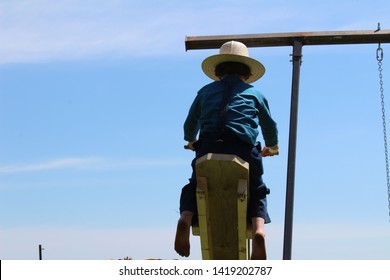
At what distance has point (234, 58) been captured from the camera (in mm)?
8953

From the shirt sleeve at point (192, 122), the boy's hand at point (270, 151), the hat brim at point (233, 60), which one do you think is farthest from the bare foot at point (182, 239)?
the hat brim at point (233, 60)

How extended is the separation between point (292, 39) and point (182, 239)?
359 centimetres

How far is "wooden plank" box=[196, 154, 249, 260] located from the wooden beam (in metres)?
2.96

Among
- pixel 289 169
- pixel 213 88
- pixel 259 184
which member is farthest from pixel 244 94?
pixel 289 169

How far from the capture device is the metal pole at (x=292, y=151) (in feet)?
33.5

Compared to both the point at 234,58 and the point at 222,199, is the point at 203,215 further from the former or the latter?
the point at 234,58

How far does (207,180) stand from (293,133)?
2.67m

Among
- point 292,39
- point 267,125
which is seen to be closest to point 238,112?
point 267,125

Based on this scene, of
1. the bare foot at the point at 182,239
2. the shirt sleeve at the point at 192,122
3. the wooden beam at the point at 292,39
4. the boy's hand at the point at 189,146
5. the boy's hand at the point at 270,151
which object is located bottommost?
the bare foot at the point at 182,239

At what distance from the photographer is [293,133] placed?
425 inches

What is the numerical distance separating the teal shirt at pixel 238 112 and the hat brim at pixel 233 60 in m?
0.19

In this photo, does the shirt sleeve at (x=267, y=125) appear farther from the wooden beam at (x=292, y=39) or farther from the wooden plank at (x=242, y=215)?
the wooden beam at (x=292, y=39)
